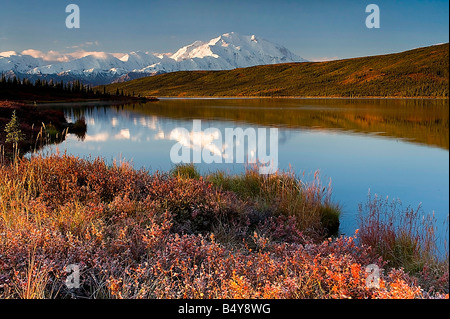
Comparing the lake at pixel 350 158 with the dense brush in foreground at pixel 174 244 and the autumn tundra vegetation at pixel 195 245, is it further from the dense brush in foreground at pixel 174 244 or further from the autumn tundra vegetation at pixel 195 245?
the dense brush in foreground at pixel 174 244

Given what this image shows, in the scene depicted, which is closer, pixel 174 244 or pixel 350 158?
pixel 174 244

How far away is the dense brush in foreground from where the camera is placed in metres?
4.18

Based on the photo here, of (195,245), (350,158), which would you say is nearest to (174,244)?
(195,245)

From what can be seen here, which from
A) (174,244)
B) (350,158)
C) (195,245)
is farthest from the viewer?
(350,158)

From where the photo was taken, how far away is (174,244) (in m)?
5.24

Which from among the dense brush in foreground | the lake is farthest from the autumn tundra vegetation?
the lake

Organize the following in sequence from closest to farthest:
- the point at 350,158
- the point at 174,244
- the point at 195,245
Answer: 1. the point at 174,244
2. the point at 195,245
3. the point at 350,158

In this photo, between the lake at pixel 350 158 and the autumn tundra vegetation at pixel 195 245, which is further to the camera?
the lake at pixel 350 158

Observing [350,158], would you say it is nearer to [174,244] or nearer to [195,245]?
[195,245]

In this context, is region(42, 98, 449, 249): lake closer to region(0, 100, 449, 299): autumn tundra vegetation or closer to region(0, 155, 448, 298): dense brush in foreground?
region(0, 100, 449, 299): autumn tundra vegetation

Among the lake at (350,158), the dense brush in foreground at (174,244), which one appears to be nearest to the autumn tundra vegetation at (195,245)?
the dense brush in foreground at (174,244)

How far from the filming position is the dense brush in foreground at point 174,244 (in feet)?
13.7

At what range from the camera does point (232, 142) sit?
26.2 meters
